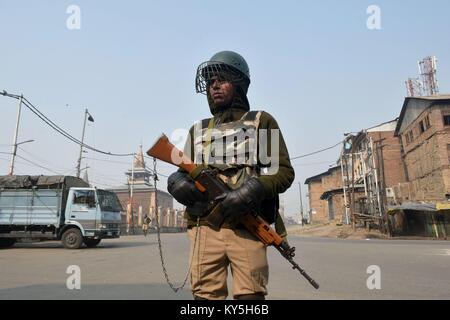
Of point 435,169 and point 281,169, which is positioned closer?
point 281,169

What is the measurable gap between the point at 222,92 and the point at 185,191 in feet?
2.43

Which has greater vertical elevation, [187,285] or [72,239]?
[72,239]

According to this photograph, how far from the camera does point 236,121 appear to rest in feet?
7.41

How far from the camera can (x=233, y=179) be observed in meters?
2.15

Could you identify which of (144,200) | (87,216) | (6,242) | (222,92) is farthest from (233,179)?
(144,200)

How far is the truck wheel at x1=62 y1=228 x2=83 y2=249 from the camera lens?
498 inches

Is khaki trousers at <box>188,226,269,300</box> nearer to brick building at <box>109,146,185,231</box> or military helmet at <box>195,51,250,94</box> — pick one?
military helmet at <box>195,51,250,94</box>

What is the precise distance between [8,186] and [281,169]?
571 inches

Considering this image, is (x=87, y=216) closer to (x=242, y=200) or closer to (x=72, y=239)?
(x=72, y=239)

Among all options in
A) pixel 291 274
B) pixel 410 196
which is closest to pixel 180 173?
pixel 291 274

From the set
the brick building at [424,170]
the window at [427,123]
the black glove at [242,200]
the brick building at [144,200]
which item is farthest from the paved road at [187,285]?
the brick building at [144,200]
